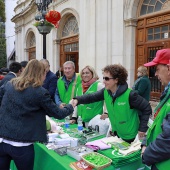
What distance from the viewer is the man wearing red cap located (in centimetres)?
169

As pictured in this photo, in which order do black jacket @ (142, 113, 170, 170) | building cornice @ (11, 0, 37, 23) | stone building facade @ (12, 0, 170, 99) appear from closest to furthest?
1. black jacket @ (142, 113, 170, 170)
2. stone building facade @ (12, 0, 170, 99)
3. building cornice @ (11, 0, 37, 23)

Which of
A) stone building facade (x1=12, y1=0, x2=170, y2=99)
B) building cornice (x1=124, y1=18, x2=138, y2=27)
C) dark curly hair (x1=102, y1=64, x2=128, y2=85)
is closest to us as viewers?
dark curly hair (x1=102, y1=64, x2=128, y2=85)

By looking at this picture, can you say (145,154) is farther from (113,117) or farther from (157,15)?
(157,15)

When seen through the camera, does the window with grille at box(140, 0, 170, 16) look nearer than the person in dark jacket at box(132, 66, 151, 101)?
No

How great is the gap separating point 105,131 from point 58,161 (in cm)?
140

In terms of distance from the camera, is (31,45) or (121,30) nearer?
(121,30)

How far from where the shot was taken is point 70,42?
13.4 meters

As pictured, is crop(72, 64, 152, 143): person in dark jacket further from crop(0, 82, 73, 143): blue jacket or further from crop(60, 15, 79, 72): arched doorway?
crop(60, 15, 79, 72): arched doorway

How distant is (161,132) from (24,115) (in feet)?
4.30

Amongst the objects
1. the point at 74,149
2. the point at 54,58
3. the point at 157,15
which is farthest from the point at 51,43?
the point at 74,149

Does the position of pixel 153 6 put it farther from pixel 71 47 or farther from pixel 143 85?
pixel 71 47

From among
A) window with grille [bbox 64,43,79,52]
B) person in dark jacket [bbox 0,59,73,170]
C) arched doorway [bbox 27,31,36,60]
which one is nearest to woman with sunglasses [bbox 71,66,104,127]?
person in dark jacket [bbox 0,59,73,170]

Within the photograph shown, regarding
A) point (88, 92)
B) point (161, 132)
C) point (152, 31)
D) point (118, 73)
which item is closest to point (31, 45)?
point (152, 31)

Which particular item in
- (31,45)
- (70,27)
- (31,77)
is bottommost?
(31,77)
